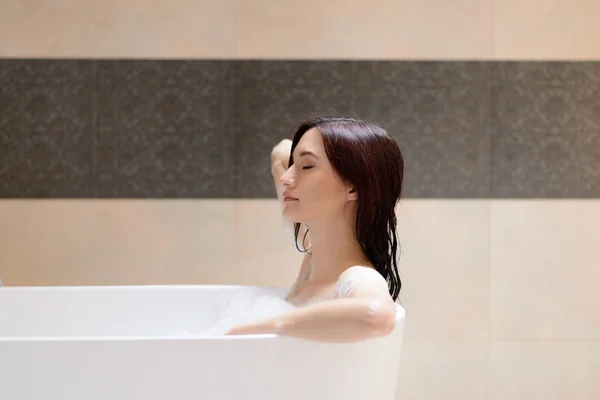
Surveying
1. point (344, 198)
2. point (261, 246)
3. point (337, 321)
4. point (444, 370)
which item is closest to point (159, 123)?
point (261, 246)

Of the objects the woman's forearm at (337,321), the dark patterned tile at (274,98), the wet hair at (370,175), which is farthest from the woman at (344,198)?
the dark patterned tile at (274,98)

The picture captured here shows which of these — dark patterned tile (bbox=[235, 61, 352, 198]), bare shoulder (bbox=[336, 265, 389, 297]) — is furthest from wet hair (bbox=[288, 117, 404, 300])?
dark patterned tile (bbox=[235, 61, 352, 198])

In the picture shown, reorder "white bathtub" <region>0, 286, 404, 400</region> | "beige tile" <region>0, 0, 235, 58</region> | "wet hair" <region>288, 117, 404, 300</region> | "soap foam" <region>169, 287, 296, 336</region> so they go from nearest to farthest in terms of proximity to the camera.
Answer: "white bathtub" <region>0, 286, 404, 400</region> → "wet hair" <region>288, 117, 404, 300</region> → "soap foam" <region>169, 287, 296, 336</region> → "beige tile" <region>0, 0, 235, 58</region>

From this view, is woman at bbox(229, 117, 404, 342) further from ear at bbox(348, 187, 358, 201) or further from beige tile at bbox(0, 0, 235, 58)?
beige tile at bbox(0, 0, 235, 58)

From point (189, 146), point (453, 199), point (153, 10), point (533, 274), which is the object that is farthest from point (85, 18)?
point (533, 274)

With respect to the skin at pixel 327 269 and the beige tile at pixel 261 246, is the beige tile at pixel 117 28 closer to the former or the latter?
the beige tile at pixel 261 246

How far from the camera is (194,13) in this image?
2629mm

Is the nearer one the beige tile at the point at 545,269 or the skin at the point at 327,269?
the skin at the point at 327,269

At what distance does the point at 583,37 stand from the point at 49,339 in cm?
221

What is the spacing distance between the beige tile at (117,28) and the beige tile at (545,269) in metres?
1.25

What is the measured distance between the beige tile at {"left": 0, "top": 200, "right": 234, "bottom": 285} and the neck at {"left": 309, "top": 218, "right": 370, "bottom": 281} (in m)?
1.01

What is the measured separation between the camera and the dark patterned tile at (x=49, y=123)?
2.62m

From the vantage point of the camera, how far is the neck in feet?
5.35

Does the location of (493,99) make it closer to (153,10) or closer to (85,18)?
(153,10)
